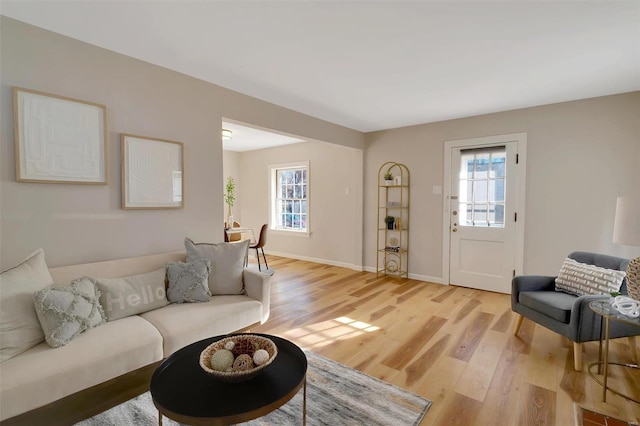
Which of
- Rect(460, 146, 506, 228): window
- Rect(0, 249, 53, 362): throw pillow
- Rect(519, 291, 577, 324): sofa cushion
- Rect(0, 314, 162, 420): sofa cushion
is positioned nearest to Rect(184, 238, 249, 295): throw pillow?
Rect(0, 314, 162, 420): sofa cushion

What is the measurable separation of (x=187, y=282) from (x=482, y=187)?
3877 millimetres

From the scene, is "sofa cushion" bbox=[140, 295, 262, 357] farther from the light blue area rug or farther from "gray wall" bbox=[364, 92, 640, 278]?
"gray wall" bbox=[364, 92, 640, 278]

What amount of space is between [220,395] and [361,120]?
3943 mm

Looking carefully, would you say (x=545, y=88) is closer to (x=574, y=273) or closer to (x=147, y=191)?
(x=574, y=273)

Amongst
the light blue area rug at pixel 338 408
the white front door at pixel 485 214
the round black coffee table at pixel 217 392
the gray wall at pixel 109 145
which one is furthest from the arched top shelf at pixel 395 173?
the round black coffee table at pixel 217 392

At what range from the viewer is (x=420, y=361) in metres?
2.33

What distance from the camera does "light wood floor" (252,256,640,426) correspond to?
1.82 meters

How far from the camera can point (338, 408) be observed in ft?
5.90

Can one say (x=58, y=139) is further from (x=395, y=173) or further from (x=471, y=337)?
(x=395, y=173)

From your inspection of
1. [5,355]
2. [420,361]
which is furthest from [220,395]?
[420,361]

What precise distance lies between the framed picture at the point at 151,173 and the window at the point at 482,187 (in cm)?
371

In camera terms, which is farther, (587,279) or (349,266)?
(349,266)

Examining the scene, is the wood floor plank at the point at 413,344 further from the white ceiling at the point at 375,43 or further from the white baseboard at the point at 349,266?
the white ceiling at the point at 375,43

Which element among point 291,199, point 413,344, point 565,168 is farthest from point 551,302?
point 291,199
